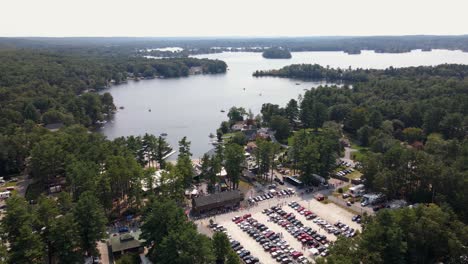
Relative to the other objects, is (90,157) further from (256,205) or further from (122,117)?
(122,117)

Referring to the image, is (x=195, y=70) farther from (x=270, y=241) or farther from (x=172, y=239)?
(x=172, y=239)

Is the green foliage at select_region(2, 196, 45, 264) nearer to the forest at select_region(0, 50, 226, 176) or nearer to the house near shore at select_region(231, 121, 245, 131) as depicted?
the forest at select_region(0, 50, 226, 176)

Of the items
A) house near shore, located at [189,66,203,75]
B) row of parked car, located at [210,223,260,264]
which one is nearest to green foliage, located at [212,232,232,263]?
row of parked car, located at [210,223,260,264]

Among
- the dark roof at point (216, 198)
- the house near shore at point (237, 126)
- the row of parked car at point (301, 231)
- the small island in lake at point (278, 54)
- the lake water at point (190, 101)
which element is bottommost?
the lake water at point (190, 101)

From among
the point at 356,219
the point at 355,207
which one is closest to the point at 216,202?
the point at 356,219

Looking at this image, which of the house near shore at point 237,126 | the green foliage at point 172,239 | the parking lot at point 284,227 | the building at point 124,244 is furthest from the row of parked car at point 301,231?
the house near shore at point 237,126

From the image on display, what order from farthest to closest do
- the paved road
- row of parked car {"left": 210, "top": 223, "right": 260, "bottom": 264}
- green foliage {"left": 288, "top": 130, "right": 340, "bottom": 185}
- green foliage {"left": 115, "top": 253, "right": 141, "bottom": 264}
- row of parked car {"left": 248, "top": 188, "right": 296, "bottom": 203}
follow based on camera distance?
green foliage {"left": 288, "top": 130, "right": 340, "bottom": 185} < row of parked car {"left": 248, "top": 188, "right": 296, "bottom": 203} < the paved road < row of parked car {"left": 210, "top": 223, "right": 260, "bottom": 264} < green foliage {"left": 115, "top": 253, "right": 141, "bottom": 264}

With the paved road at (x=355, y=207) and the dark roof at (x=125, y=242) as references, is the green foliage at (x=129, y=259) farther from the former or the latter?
the paved road at (x=355, y=207)
